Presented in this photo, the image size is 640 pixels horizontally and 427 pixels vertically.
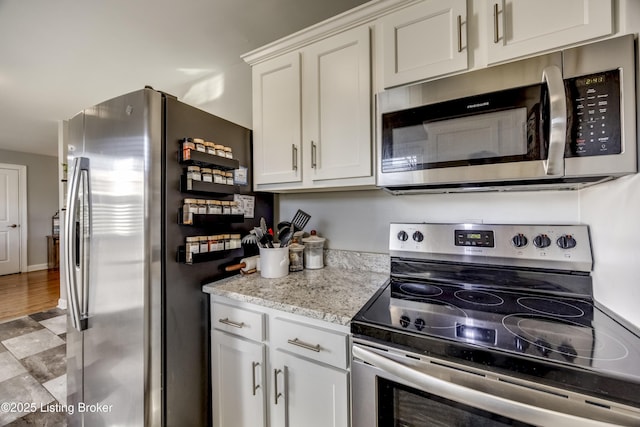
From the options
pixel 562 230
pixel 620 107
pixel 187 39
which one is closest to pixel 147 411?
pixel 562 230

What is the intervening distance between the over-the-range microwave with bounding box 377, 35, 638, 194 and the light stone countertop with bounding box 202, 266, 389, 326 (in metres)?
0.52

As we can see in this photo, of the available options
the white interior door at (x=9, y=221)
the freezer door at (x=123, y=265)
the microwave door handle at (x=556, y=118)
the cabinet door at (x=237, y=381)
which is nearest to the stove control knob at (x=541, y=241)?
the microwave door handle at (x=556, y=118)

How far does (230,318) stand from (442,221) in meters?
1.17

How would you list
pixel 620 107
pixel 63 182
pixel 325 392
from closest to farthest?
1. pixel 620 107
2. pixel 325 392
3. pixel 63 182

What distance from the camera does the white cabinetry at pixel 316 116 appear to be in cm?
124

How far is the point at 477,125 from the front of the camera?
0.99 meters

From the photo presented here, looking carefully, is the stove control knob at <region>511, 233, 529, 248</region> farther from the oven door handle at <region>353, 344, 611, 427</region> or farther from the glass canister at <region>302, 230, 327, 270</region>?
the glass canister at <region>302, 230, 327, 270</region>

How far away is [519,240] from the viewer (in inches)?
44.5

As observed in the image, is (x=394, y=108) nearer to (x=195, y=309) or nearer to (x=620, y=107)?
(x=620, y=107)

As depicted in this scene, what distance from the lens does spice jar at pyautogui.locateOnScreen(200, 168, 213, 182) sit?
4.02 ft

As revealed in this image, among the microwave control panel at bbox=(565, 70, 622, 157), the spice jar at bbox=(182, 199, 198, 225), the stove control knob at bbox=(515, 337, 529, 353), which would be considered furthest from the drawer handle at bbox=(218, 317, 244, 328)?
the microwave control panel at bbox=(565, 70, 622, 157)

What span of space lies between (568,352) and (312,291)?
84 centimetres

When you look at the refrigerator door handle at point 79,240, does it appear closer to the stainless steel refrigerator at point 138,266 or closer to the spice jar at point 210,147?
the stainless steel refrigerator at point 138,266

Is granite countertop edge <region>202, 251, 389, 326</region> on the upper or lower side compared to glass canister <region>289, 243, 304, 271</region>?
lower
